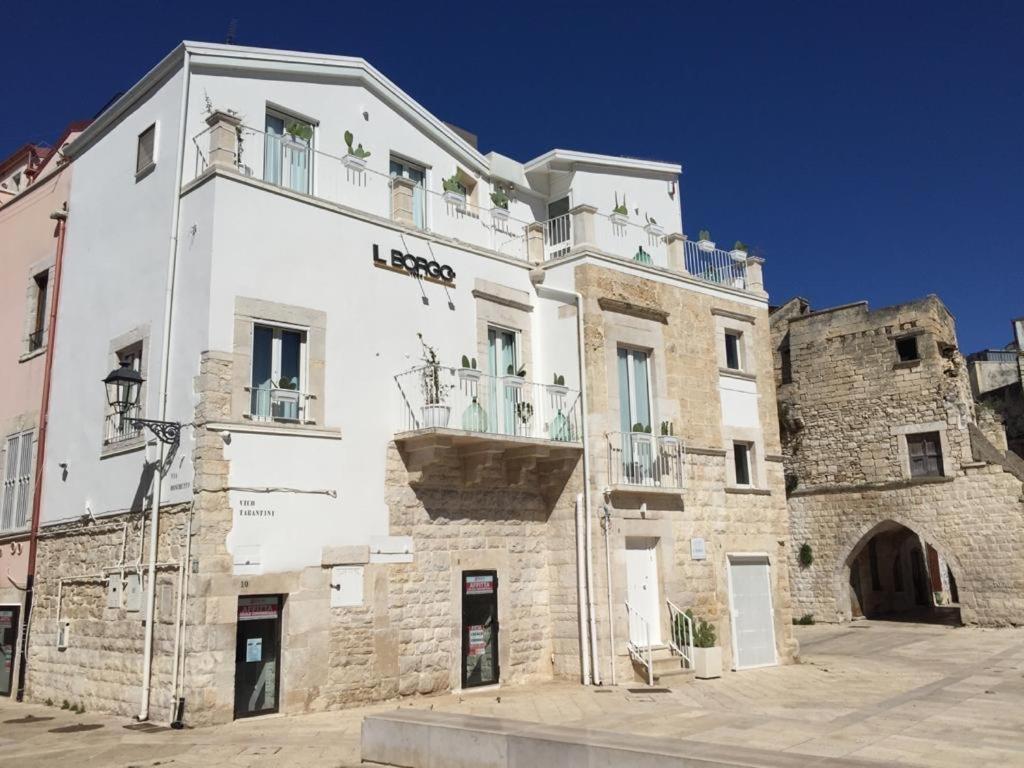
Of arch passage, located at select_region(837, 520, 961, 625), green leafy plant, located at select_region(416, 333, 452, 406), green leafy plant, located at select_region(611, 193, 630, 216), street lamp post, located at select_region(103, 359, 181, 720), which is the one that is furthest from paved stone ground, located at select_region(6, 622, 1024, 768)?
arch passage, located at select_region(837, 520, 961, 625)

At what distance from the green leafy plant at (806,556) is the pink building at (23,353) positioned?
1950 cm

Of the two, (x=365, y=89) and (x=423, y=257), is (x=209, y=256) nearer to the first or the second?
(x=423, y=257)

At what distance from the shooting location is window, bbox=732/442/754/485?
16562 mm

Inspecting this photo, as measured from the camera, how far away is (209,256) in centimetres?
1103

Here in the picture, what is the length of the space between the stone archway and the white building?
28.2ft

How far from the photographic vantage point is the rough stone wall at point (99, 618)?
34.8 feet

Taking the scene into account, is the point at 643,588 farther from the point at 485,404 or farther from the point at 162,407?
the point at 162,407

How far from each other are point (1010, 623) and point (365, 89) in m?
19.3

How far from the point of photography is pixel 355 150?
543 inches

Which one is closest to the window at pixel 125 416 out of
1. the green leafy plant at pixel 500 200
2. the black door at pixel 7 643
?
the black door at pixel 7 643

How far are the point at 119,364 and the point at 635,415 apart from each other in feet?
26.7

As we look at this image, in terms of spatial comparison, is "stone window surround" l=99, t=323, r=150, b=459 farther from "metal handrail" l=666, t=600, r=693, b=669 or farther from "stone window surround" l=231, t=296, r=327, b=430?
"metal handrail" l=666, t=600, r=693, b=669

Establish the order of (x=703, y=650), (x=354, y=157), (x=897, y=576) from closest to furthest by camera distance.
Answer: (x=354, y=157), (x=703, y=650), (x=897, y=576)

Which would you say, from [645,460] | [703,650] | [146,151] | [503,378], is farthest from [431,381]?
[703,650]
